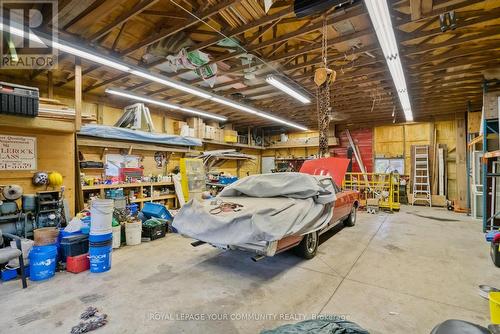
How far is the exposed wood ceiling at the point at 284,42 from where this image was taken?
3279 mm

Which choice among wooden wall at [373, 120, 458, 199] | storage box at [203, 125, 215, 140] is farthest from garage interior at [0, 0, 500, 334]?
wooden wall at [373, 120, 458, 199]

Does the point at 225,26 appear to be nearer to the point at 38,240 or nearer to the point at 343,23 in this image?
the point at 343,23

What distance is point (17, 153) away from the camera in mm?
3625

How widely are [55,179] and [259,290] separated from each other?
3.75 metres

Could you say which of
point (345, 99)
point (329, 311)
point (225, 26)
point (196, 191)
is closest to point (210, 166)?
point (196, 191)

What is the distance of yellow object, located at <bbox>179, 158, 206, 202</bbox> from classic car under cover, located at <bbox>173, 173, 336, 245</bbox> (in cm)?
319

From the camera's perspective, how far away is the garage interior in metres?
2.44

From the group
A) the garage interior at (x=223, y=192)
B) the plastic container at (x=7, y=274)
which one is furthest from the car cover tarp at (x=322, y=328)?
the plastic container at (x=7, y=274)

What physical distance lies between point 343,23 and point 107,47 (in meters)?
4.10

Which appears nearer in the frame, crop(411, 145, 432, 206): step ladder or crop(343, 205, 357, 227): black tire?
crop(343, 205, 357, 227): black tire

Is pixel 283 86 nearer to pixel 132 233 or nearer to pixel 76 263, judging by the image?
pixel 132 233

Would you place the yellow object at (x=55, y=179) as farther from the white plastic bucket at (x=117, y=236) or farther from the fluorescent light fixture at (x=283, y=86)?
the fluorescent light fixture at (x=283, y=86)

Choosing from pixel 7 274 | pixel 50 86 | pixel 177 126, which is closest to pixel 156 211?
pixel 7 274

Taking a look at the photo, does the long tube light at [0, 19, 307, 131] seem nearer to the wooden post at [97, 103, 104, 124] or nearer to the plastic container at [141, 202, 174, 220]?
the wooden post at [97, 103, 104, 124]
